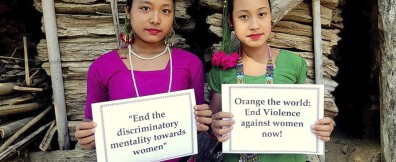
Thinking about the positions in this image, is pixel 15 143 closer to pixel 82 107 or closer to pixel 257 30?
pixel 82 107

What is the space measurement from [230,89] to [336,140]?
6.70 feet

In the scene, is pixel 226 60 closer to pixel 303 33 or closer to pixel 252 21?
pixel 252 21

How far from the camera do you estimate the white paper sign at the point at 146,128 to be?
1710 millimetres

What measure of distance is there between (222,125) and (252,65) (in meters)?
0.38

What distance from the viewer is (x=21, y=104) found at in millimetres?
2742

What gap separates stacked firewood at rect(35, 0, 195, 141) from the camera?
2.59 meters

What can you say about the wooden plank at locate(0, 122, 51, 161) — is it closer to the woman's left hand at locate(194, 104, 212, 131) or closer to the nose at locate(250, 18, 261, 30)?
the woman's left hand at locate(194, 104, 212, 131)

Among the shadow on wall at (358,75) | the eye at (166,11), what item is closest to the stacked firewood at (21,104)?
the eye at (166,11)


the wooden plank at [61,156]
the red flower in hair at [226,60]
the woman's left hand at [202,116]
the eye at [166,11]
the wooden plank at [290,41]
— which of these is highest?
the eye at [166,11]

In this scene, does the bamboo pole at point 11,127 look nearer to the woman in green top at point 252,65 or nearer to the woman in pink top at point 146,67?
the woman in pink top at point 146,67

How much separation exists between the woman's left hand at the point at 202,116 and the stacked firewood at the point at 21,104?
4.44 ft

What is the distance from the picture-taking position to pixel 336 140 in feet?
11.2

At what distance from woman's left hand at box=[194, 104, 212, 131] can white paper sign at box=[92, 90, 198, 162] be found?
0.02 m

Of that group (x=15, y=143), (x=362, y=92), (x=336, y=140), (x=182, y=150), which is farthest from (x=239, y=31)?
(x=362, y=92)
